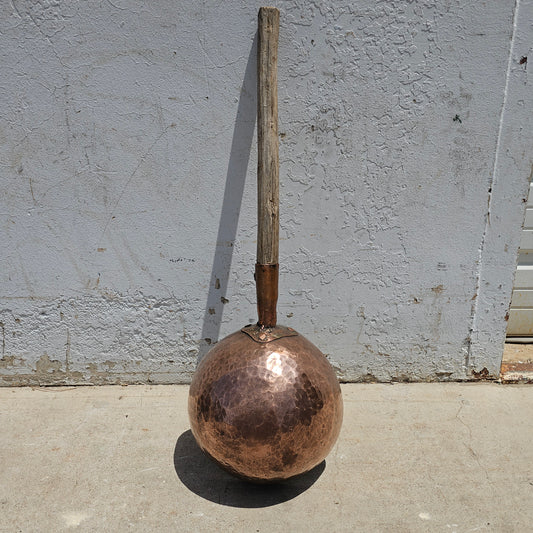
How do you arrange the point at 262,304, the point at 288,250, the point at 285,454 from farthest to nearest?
the point at 288,250 → the point at 262,304 → the point at 285,454

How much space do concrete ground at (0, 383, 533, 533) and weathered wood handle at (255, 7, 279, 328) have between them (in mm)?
804

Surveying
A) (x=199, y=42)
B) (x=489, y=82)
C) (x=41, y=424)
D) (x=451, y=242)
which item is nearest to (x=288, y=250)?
(x=451, y=242)

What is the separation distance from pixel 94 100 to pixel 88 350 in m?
1.34

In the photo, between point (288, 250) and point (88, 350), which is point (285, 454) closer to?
point (288, 250)

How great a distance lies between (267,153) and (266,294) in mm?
601

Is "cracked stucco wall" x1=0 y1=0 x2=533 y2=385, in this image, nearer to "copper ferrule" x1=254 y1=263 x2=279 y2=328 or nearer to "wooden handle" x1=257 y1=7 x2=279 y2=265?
"wooden handle" x1=257 y1=7 x2=279 y2=265

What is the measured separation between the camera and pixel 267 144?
2125 millimetres

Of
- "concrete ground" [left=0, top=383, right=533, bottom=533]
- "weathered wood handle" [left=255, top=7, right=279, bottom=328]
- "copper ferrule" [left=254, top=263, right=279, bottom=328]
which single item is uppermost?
"weathered wood handle" [left=255, top=7, right=279, bottom=328]

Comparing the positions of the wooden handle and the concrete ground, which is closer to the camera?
the concrete ground

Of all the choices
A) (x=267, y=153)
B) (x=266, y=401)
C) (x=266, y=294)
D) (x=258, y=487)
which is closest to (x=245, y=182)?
(x=267, y=153)

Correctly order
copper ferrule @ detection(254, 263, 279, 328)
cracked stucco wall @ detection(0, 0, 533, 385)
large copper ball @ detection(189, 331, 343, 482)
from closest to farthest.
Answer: large copper ball @ detection(189, 331, 343, 482)
copper ferrule @ detection(254, 263, 279, 328)
cracked stucco wall @ detection(0, 0, 533, 385)

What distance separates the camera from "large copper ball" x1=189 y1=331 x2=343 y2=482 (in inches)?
70.8

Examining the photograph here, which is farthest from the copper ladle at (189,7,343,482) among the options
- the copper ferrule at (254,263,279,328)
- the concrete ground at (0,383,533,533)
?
the concrete ground at (0,383,533,533)

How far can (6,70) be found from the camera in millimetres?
2406
